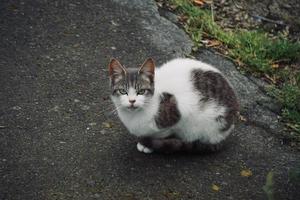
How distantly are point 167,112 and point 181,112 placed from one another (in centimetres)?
12

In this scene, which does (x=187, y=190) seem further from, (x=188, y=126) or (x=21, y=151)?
(x=21, y=151)

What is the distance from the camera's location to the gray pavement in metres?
4.06

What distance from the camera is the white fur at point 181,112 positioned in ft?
13.5

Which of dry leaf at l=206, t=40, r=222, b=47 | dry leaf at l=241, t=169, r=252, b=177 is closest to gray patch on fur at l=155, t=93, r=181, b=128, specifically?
dry leaf at l=241, t=169, r=252, b=177

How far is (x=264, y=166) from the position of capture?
449cm

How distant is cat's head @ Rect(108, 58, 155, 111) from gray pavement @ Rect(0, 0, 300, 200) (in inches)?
22.1

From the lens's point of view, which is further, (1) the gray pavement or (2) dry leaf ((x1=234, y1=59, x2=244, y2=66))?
(2) dry leaf ((x1=234, y1=59, x2=244, y2=66))

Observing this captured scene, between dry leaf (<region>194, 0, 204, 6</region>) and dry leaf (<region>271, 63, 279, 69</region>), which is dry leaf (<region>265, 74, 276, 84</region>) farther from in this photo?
dry leaf (<region>194, 0, 204, 6</region>)

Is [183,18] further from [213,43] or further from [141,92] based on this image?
[141,92]

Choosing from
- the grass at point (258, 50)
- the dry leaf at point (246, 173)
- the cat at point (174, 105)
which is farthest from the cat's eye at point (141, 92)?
the grass at point (258, 50)

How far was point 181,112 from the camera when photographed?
4188mm

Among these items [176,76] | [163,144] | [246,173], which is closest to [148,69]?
[176,76]

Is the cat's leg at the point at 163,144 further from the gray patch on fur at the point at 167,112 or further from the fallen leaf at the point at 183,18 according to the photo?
the fallen leaf at the point at 183,18

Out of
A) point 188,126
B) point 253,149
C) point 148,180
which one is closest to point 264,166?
point 253,149
